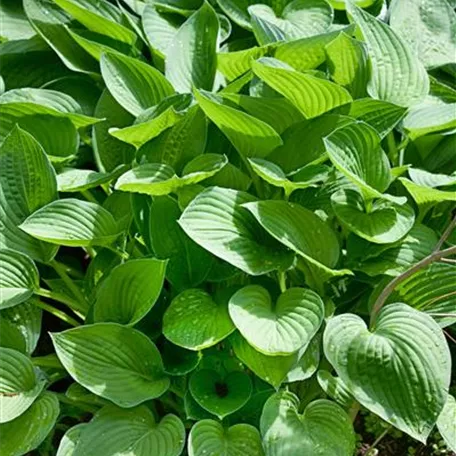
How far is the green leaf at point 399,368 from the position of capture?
1121mm

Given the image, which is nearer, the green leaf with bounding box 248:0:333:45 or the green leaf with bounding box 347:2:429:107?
the green leaf with bounding box 347:2:429:107

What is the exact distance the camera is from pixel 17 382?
128cm

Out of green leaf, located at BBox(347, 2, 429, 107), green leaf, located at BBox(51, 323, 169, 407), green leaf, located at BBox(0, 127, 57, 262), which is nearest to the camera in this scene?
green leaf, located at BBox(51, 323, 169, 407)

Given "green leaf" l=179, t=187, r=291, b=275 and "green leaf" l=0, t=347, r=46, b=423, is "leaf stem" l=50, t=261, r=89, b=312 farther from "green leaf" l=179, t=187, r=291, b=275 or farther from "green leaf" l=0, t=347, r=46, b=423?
"green leaf" l=179, t=187, r=291, b=275

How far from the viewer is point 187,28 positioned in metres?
1.58

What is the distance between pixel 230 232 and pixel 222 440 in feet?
1.03

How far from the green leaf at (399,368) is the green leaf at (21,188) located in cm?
53

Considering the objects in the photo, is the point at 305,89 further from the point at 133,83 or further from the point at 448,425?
the point at 448,425

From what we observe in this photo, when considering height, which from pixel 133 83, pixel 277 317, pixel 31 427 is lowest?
pixel 31 427

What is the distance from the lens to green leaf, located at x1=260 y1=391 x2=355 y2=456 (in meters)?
1.17

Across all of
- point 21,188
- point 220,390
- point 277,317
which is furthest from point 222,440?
point 21,188

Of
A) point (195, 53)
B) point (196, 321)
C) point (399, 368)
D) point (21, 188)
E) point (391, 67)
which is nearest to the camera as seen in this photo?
point (399, 368)

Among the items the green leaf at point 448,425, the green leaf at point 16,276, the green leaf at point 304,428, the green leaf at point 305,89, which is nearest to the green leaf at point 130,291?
the green leaf at point 16,276

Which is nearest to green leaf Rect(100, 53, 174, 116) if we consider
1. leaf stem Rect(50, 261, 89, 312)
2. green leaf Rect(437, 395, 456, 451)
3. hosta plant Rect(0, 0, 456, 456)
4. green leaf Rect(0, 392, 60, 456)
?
hosta plant Rect(0, 0, 456, 456)
